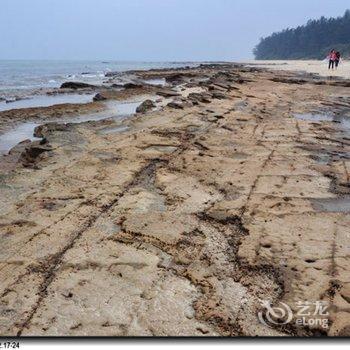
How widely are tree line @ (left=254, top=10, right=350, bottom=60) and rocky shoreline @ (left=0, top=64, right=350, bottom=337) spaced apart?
256ft

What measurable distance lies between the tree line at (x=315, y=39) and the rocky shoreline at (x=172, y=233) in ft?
256

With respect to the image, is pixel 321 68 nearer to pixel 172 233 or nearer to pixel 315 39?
pixel 172 233

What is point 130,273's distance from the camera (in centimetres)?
336

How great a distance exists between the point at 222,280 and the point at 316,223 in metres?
1.44

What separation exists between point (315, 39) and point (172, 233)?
10979 cm

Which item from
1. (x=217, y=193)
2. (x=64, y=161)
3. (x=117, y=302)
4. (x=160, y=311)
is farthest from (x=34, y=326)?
(x=64, y=161)

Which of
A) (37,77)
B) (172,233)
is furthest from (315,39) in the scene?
(172,233)

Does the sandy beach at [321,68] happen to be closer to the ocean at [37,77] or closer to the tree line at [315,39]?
the ocean at [37,77]

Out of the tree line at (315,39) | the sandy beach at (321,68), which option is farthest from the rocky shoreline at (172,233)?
the tree line at (315,39)

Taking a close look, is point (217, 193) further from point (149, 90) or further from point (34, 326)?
point (149, 90)

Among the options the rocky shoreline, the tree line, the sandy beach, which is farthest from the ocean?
the tree line

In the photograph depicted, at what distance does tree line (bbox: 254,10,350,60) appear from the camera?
93.3 m

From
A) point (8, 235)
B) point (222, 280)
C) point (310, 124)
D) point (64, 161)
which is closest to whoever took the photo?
point (222, 280)

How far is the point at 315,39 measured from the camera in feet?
335
